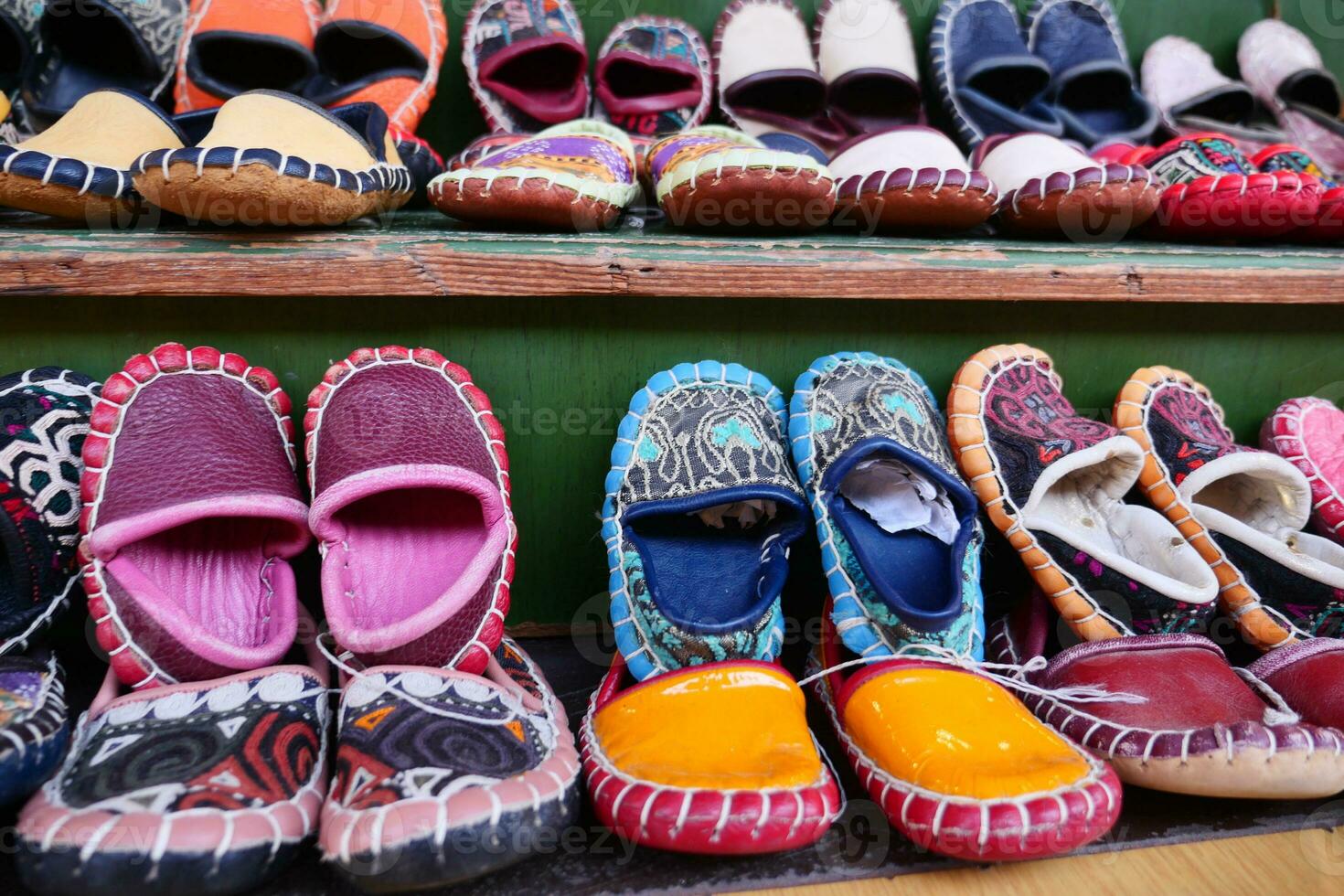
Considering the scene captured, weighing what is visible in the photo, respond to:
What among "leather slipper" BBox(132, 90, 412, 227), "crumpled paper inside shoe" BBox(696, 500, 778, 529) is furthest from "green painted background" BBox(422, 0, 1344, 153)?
"crumpled paper inside shoe" BBox(696, 500, 778, 529)

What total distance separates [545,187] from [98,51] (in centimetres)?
78

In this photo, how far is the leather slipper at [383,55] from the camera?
1.02 meters

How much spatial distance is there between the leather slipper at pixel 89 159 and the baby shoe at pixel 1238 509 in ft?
3.53

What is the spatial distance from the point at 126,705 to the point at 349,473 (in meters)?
0.24

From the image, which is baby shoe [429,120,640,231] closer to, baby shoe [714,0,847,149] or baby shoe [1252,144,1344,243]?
baby shoe [714,0,847,149]

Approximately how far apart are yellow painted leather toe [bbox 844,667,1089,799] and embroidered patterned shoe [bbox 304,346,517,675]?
330 mm

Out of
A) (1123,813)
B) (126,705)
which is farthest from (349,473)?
(1123,813)

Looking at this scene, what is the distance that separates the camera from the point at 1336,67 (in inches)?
55.0

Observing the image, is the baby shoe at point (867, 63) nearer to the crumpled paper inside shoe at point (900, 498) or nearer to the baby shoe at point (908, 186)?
the baby shoe at point (908, 186)

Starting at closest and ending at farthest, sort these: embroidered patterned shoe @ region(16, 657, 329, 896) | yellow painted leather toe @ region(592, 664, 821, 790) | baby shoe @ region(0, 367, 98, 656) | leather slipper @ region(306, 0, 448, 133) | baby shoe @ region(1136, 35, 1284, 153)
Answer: embroidered patterned shoe @ region(16, 657, 329, 896) → yellow painted leather toe @ region(592, 664, 821, 790) → baby shoe @ region(0, 367, 98, 656) → leather slipper @ region(306, 0, 448, 133) → baby shoe @ region(1136, 35, 1284, 153)

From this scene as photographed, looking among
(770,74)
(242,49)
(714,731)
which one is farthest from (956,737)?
(242,49)

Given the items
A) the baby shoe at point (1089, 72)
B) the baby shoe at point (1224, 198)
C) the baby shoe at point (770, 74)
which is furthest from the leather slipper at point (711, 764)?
the baby shoe at point (1089, 72)

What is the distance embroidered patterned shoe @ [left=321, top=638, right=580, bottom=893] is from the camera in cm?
43

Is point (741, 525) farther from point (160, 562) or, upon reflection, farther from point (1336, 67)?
point (1336, 67)
